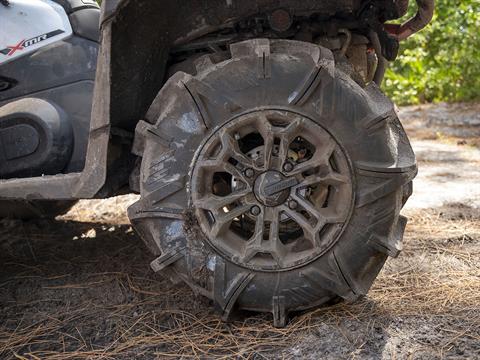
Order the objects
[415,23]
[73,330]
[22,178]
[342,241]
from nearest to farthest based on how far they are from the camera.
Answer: [342,241] → [73,330] → [22,178] → [415,23]

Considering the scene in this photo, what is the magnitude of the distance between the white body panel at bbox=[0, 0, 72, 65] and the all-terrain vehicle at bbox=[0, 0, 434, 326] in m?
0.74

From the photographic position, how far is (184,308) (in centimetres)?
253

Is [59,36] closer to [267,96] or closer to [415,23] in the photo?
[267,96]

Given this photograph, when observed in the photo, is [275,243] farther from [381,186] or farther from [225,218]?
[381,186]

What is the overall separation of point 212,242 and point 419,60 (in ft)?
26.9

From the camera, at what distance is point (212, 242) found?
223 centimetres

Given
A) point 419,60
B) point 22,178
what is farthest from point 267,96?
point 419,60

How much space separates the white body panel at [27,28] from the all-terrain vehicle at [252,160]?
0.74 m

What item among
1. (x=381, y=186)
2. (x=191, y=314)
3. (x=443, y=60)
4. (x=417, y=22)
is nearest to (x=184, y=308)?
(x=191, y=314)

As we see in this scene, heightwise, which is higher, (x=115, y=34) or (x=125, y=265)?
(x=115, y=34)

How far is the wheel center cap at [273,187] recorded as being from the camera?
220cm

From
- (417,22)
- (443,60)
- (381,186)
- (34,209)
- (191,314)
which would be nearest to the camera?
(381,186)

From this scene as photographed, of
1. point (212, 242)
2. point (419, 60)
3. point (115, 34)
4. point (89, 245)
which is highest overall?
point (115, 34)

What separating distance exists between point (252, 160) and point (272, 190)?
0.43 ft
